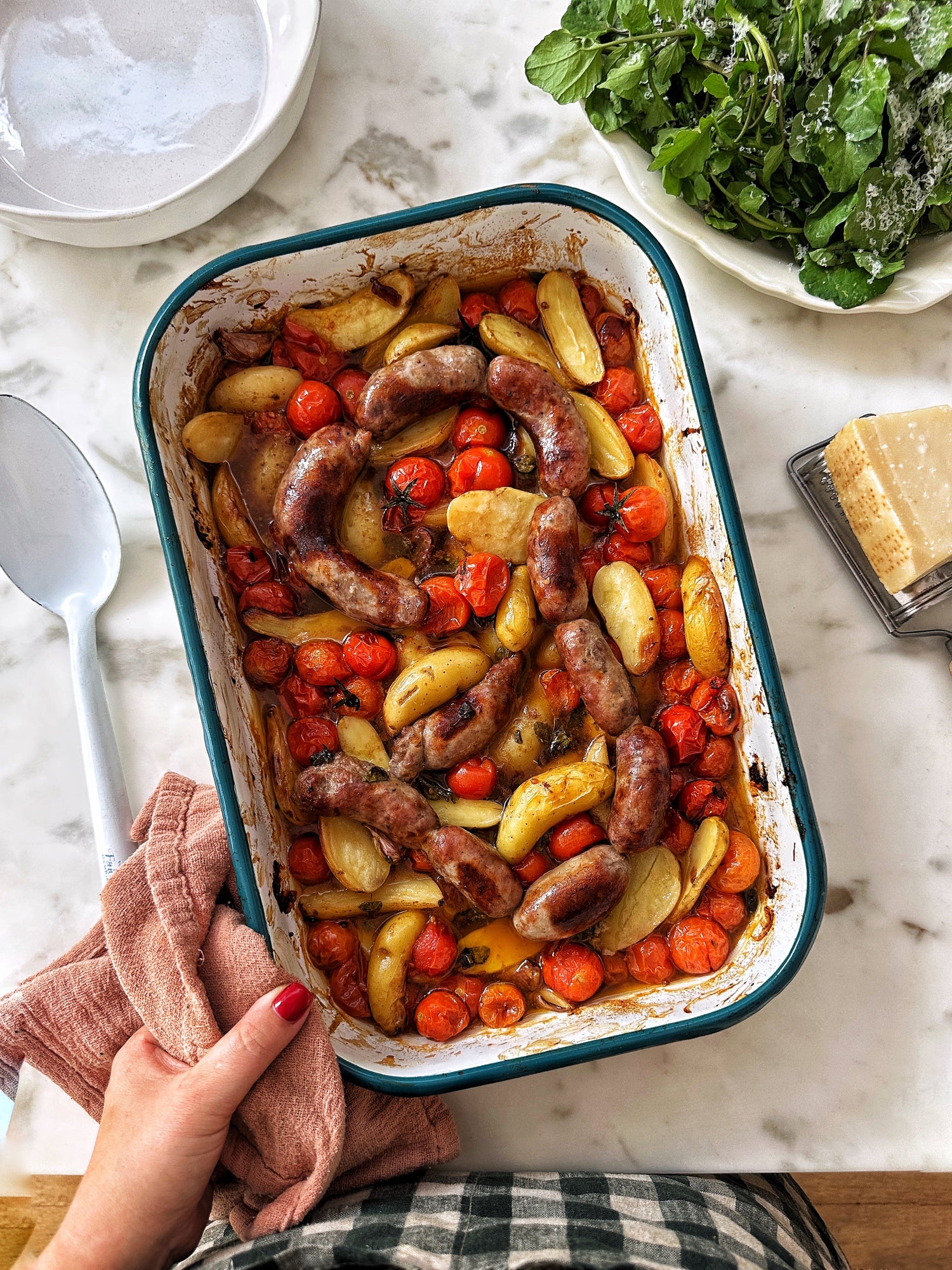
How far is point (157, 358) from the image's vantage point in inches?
51.4

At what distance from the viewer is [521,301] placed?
147 centimetres

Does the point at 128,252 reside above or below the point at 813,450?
above

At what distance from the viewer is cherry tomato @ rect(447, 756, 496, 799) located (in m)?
1.36

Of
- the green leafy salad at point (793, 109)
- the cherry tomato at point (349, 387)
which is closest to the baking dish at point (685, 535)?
the cherry tomato at point (349, 387)

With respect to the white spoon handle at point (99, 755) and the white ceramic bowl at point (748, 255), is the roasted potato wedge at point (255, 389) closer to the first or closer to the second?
the white spoon handle at point (99, 755)

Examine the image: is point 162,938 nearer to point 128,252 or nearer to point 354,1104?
point 354,1104

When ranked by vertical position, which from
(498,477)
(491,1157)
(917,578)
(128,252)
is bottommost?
(491,1157)

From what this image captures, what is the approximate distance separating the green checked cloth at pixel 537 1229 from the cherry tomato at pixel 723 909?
388 millimetres

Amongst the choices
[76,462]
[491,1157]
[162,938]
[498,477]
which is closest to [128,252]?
[76,462]

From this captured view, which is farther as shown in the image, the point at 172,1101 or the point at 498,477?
the point at 498,477

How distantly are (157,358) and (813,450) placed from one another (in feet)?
3.28

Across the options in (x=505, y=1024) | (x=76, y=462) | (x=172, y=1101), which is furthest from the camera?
(x=76, y=462)

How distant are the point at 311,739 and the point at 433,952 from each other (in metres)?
0.35

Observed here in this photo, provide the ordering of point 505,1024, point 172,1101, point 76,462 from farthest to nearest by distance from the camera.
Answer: point 76,462
point 505,1024
point 172,1101
